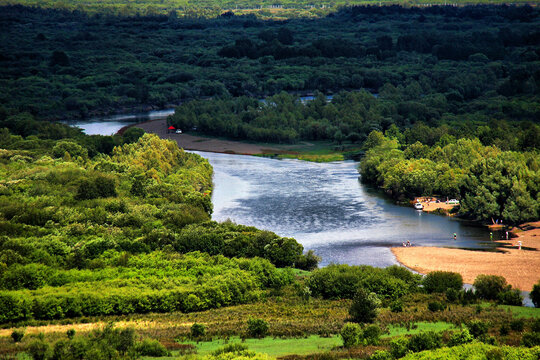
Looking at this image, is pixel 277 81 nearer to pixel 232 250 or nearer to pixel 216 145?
pixel 216 145

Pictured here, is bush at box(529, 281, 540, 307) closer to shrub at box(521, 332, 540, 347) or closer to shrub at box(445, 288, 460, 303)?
shrub at box(445, 288, 460, 303)

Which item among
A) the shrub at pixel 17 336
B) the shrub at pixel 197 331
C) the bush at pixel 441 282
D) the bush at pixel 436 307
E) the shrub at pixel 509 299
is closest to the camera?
the shrub at pixel 17 336

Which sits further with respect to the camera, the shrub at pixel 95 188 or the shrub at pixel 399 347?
the shrub at pixel 95 188

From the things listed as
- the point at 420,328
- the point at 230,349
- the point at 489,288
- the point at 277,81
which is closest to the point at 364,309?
the point at 420,328

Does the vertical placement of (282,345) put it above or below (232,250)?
above

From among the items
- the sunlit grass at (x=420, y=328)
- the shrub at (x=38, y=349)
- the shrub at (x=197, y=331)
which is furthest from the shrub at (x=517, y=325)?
the shrub at (x=38, y=349)

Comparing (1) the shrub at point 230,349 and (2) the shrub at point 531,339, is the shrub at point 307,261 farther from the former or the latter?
(2) the shrub at point 531,339

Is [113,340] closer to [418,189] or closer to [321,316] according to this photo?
[321,316]
